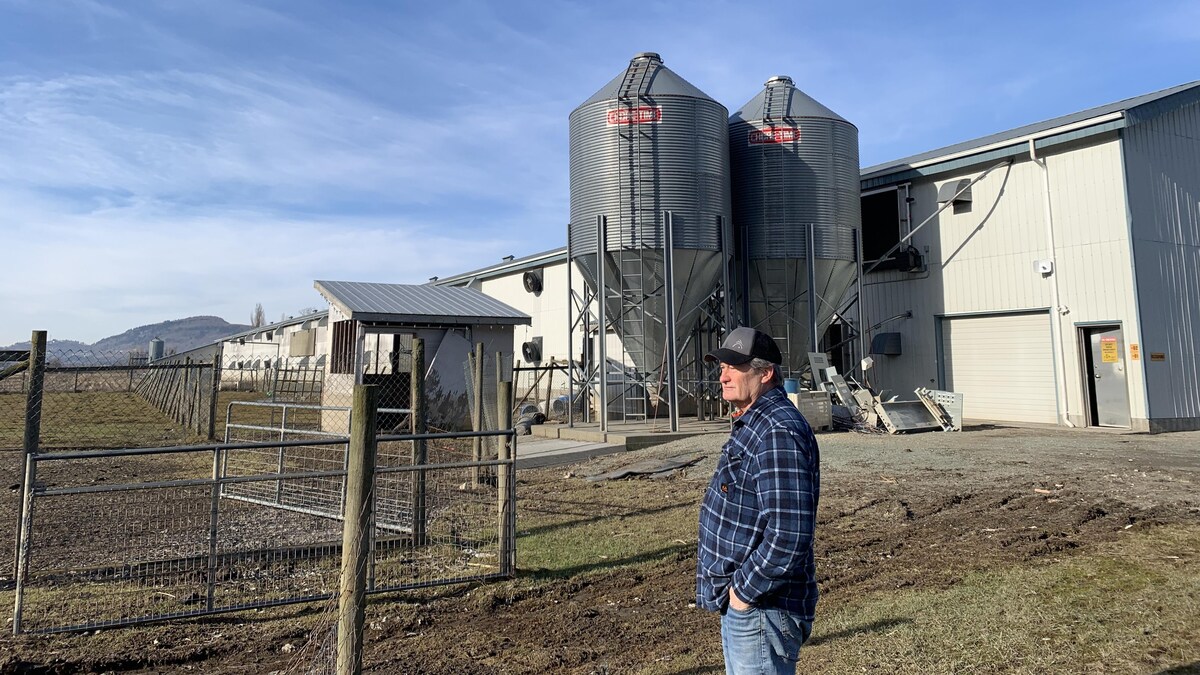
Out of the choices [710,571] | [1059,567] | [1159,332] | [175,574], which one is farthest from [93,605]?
[1159,332]

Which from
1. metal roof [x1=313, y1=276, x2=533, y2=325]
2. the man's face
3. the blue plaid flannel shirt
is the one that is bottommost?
the blue plaid flannel shirt

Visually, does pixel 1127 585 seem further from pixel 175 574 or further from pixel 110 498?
pixel 110 498

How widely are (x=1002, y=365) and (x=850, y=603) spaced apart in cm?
1511

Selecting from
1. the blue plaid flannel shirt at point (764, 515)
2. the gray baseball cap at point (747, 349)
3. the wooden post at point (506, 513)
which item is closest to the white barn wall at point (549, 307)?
the wooden post at point (506, 513)

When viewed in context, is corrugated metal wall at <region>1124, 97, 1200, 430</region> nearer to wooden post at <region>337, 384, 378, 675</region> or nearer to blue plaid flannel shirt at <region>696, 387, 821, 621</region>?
blue plaid flannel shirt at <region>696, 387, 821, 621</region>

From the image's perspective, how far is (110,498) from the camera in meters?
9.05

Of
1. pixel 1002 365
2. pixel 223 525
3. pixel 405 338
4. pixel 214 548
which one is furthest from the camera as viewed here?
pixel 405 338

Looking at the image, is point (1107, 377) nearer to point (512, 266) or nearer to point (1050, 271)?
point (1050, 271)

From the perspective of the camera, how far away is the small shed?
1529 centimetres

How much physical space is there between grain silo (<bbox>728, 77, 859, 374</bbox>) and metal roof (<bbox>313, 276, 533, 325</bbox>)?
5.92 m

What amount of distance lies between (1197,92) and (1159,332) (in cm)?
624

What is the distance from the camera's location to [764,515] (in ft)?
8.05

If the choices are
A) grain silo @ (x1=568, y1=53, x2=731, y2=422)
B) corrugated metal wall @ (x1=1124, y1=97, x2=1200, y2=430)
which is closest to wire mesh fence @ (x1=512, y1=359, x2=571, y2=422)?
grain silo @ (x1=568, y1=53, x2=731, y2=422)

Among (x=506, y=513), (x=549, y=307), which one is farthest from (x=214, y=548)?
(x=549, y=307)
